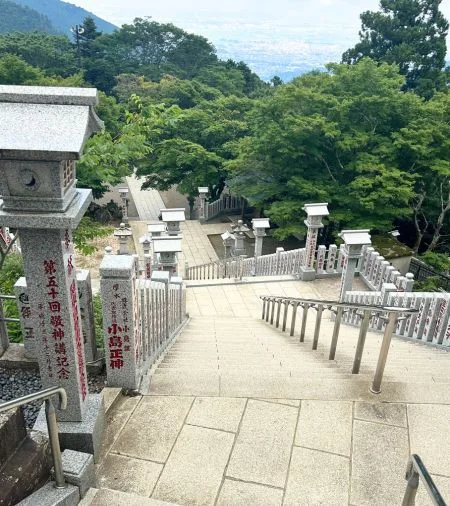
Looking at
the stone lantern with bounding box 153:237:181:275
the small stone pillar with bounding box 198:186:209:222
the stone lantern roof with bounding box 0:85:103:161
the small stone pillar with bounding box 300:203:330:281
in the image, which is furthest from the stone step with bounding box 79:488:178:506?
the small stone pillar with bounding box 198:186:209:222

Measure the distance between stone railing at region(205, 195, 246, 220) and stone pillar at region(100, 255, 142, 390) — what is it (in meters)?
19.7

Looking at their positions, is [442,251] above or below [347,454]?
below

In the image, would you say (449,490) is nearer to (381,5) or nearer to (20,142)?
(20,142)

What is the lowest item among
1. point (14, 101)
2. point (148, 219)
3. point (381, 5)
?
point (148, 219)

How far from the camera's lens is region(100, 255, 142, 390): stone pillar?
4.16 meters

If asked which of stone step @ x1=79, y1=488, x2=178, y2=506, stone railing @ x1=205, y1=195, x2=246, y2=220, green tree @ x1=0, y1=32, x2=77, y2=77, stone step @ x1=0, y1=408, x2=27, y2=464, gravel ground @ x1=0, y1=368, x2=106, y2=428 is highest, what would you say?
green tree @ x1=0, y1=32, x2=77, y2=77

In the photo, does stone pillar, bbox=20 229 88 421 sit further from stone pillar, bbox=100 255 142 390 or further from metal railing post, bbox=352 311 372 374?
metal railing post, bbox=352 311 372 374

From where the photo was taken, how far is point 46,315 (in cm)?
351

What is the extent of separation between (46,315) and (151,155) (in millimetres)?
21474

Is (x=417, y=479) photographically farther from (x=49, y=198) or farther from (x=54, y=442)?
(x=49, y=198)

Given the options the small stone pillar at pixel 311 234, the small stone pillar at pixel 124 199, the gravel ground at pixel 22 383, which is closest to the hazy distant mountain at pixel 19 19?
the small stone pillar at pixel 124 199

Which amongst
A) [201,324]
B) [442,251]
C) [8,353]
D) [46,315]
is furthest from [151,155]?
[46,315]

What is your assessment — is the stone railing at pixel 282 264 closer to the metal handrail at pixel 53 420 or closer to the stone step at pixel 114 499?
the stone step at pixel 114 499

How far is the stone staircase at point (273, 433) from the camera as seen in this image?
3.57 metres
